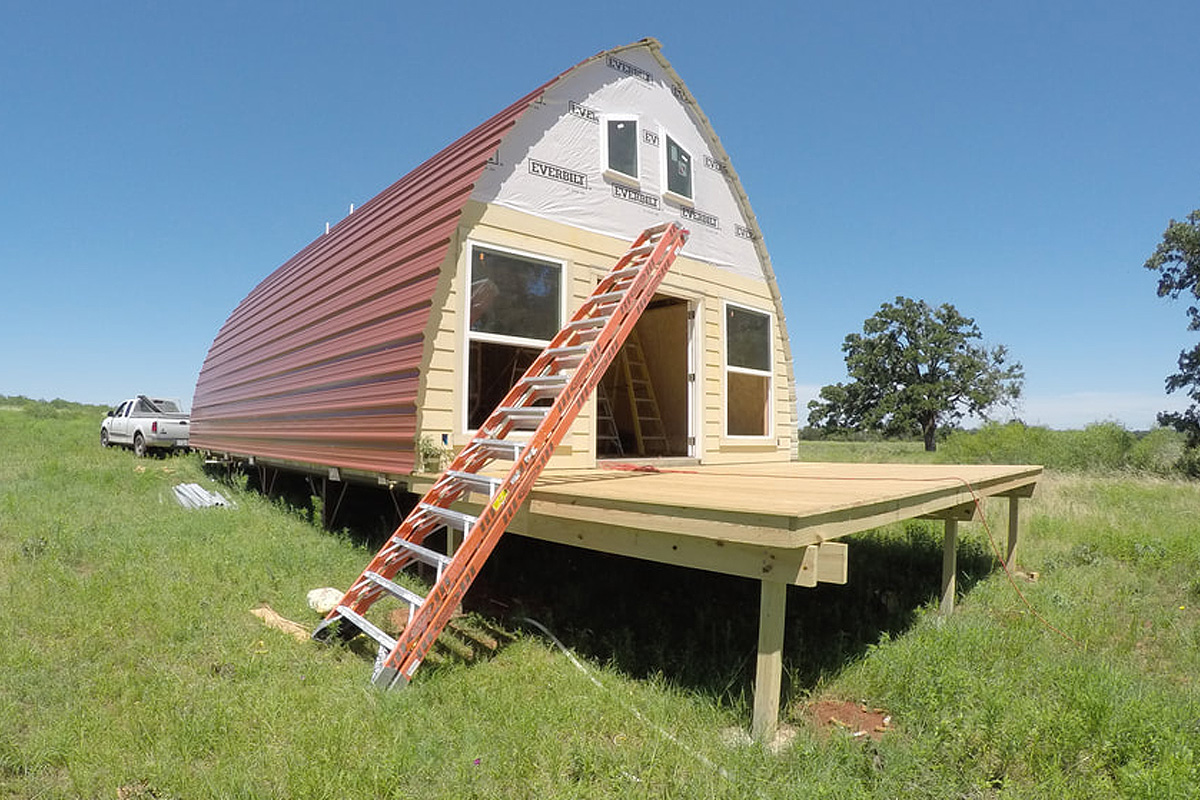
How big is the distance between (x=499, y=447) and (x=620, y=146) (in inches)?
161

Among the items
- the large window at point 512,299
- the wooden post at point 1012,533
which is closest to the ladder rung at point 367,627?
the large window at point 512,299

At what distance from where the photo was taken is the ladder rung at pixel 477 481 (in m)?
3.92

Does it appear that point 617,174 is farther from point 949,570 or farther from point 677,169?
point 949,570

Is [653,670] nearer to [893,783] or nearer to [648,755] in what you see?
[648,755]

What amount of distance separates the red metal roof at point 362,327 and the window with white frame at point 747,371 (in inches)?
146

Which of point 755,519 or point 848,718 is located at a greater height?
point 755,519

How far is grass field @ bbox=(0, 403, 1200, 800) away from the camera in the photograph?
2729mm

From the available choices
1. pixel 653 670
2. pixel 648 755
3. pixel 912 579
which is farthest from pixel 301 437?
pixel 912 579

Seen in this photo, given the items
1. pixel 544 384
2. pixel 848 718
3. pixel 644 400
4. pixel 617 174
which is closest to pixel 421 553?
pixel 544 384

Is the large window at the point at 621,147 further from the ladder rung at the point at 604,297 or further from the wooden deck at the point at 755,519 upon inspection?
the wooden deck at the point at 755,519

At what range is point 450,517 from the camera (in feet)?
12.9

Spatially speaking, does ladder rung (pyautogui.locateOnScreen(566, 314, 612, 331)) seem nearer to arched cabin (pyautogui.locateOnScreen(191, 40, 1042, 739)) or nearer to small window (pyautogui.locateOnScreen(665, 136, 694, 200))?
arched cabin (pyautogui.locateOnScreen(191, 40, 1042, 739))

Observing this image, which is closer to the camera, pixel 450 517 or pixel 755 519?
pixel 755 519

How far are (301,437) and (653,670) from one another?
569 cm
